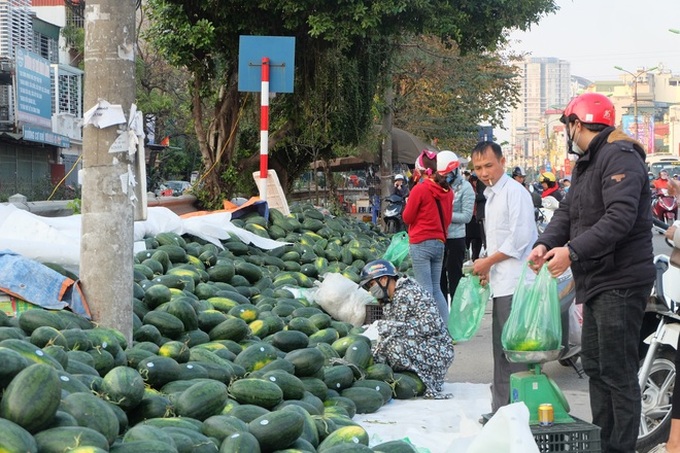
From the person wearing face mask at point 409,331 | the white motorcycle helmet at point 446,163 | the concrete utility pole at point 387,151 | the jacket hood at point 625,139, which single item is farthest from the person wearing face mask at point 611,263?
the concrete utility pole at point 387,151

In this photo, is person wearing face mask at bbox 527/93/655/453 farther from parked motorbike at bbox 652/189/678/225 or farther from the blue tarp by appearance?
parked motorbike at bbox 652/189/678/225

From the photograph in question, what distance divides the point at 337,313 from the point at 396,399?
229 cm

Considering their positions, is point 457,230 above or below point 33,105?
below

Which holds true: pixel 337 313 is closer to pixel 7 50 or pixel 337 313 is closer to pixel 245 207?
pixel 245 207

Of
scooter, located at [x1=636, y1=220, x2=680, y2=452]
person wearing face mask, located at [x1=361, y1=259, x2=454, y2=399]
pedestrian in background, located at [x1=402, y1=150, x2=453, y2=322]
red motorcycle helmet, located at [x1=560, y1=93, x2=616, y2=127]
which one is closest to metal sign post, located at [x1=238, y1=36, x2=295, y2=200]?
pedestrian in background, located at [x1=402, y1=150, x2=453, y2=322]

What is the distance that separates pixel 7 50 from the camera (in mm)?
36031

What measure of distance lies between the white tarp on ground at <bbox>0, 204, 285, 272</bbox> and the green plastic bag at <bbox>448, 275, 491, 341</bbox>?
3065 mm

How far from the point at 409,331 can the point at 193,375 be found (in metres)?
2.45

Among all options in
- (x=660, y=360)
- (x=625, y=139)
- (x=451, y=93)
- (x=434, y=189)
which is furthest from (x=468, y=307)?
(x=451, y=93)

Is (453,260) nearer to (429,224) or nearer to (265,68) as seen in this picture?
(429,224)

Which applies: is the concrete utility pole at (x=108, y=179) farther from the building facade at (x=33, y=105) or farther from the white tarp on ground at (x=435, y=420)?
the building facade at (x=33, y=105)

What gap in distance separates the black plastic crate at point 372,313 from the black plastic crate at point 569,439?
5.11 metres

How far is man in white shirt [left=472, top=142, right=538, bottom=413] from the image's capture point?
6305mm

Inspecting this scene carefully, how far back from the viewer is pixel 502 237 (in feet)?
20.9
